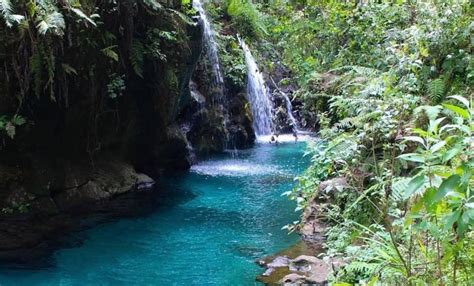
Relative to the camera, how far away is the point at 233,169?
12445 mm

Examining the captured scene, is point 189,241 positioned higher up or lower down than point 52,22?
lower down

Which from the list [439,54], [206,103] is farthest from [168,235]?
[206,103]

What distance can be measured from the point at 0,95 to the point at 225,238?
4079mm

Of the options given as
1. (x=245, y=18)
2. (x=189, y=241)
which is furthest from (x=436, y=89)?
(x=245, y=18)

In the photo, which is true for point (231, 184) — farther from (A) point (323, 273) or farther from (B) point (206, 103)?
(A) point (323, 273)

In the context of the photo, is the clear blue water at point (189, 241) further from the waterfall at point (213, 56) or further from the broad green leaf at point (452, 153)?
the waterfall at point (213, 56)

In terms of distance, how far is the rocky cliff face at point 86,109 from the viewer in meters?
6.98

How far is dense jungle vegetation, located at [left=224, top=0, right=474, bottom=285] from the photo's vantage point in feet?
7.36

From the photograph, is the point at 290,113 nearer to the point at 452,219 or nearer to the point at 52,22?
the point at 52,22

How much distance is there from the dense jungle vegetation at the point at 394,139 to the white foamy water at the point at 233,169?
3039 millimetres

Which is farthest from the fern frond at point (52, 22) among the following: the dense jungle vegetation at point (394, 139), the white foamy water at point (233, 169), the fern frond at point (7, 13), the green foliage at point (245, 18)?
the green foliage at point (245, 18)

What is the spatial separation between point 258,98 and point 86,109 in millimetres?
9073

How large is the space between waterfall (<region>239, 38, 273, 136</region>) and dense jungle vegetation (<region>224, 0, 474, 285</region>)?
4950 millimetres

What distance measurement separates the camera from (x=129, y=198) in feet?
30.1
